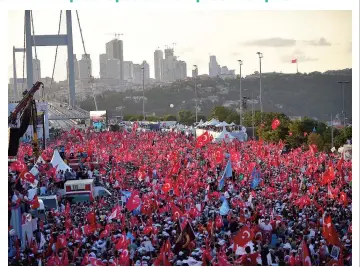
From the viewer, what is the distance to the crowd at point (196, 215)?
8289 mm

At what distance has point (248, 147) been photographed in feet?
60.7

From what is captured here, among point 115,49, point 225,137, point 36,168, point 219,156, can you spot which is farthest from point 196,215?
point 225,137

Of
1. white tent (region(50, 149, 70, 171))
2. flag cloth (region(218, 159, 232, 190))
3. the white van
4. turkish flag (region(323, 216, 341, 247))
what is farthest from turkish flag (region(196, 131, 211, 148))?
turkish flag (region(323, 216, 341, 247))

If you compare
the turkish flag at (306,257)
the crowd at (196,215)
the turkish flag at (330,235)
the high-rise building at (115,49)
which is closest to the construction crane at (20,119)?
the crowd at (196,215)

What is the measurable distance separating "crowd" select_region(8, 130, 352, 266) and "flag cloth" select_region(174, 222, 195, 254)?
0.02m

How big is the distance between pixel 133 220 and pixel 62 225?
4.05ft

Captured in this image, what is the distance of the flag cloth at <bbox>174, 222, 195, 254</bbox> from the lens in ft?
27.9

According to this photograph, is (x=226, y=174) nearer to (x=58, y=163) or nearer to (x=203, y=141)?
(x=58, y=163)

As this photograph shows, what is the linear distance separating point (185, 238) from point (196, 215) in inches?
53.2

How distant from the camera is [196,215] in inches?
388

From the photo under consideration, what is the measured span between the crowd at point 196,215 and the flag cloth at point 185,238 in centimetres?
2

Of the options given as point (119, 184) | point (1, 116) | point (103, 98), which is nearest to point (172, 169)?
point (119, 184)

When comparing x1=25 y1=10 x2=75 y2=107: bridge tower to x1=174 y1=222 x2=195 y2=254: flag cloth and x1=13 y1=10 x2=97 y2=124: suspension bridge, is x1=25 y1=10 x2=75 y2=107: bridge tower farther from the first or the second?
x1=174 y1=222 x2=195 y2=254: flag cloth

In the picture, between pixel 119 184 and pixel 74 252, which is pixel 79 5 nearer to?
pixel 74 252
